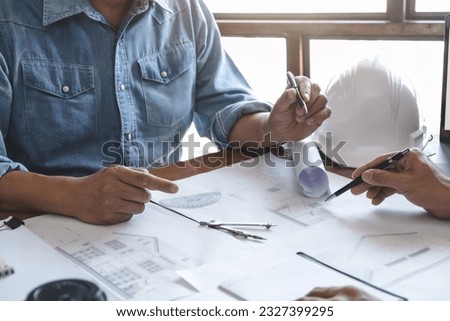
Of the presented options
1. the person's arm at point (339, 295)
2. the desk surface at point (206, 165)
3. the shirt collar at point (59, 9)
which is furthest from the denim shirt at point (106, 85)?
the person's arm at point (339, 295)

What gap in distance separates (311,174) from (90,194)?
413 mm

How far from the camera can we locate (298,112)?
4.45ft

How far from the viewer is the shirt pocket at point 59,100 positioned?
1348 mm

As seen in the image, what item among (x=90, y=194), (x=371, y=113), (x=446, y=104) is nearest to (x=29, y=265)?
(x=90, y=194)

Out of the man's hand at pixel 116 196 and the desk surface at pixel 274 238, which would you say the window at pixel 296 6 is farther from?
the man's hand at pixel 116 196

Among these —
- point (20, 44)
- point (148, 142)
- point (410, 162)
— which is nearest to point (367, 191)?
point (410, 162)

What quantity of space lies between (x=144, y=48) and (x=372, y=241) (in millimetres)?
730

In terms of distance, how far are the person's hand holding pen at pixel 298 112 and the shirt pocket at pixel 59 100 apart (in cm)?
40

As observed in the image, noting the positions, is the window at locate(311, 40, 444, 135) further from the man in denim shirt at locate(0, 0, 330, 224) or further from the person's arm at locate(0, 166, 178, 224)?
the person's arm at locate(0, 166, 178, 224)

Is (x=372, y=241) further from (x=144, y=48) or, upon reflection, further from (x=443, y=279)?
(x=144, y=48)

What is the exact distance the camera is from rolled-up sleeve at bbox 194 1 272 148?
5.22 ft

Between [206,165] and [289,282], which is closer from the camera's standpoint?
[289,282]

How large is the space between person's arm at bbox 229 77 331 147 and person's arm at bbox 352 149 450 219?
239 mm

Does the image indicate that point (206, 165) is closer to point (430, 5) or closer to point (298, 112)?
point (298, 112)
